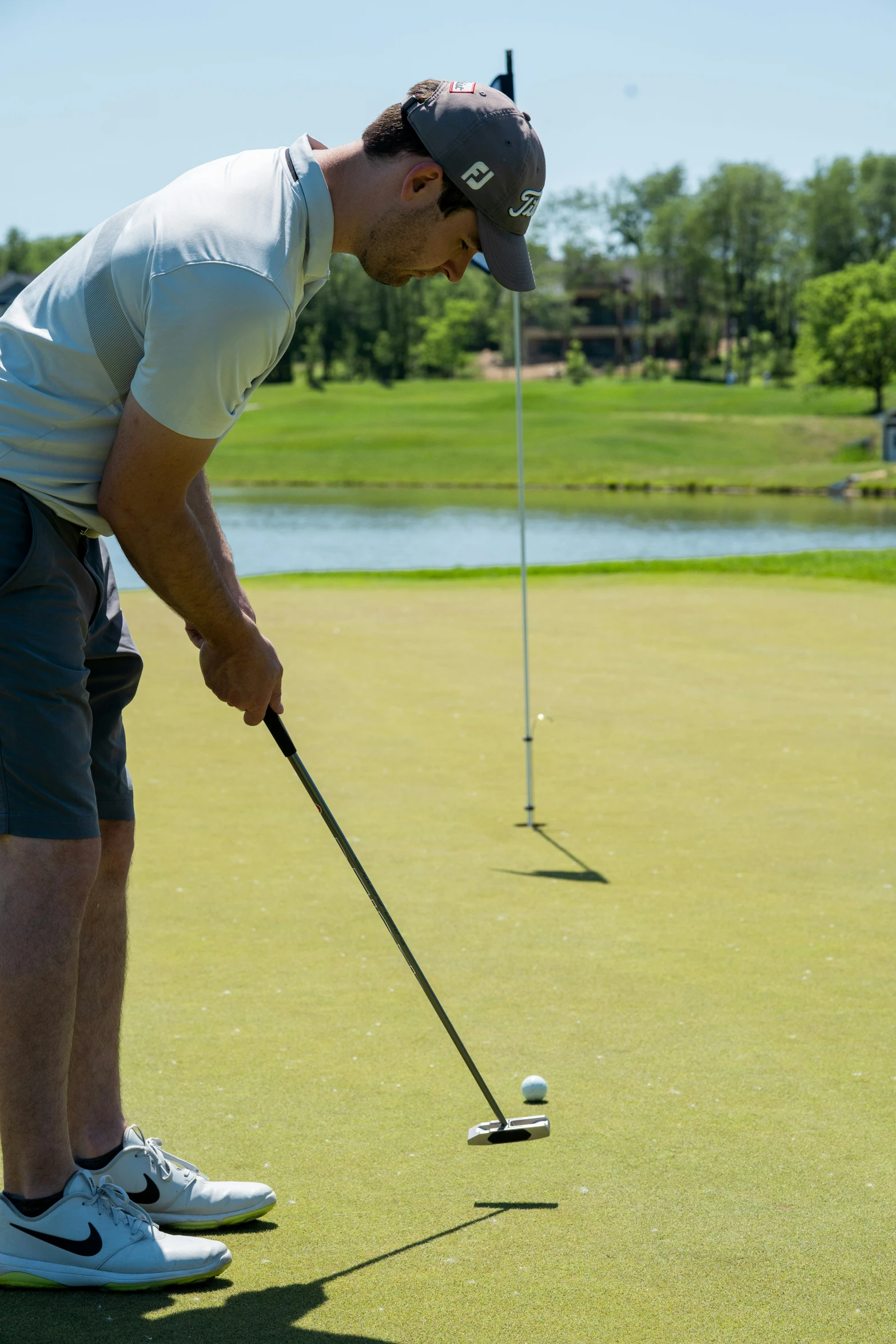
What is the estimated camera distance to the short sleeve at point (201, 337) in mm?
1827

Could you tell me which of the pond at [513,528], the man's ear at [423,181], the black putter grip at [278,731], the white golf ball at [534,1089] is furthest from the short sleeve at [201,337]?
the pond at [513,528]

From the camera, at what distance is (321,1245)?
84.2 inches

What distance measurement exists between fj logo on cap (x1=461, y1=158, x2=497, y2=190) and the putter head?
5.16 ft

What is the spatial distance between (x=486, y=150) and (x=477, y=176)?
37 mm

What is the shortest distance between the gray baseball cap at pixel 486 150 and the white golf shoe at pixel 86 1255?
1590mm

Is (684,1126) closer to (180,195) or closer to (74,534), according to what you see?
(74,534)

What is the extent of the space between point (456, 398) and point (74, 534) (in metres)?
77.4

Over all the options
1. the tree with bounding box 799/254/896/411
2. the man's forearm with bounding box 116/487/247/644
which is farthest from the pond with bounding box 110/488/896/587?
the tree with bounding box 799/254/896/411

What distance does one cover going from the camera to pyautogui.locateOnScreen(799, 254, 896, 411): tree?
6825cm

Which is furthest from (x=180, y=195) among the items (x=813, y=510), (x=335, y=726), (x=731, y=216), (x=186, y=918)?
(x=731, y=216)

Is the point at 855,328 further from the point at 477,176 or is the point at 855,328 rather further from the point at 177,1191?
the point at 177,1191

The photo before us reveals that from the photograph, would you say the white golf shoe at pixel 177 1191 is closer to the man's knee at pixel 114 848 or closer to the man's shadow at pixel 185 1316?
the man's shadow at pixel 185 1316

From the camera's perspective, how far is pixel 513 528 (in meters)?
31.0

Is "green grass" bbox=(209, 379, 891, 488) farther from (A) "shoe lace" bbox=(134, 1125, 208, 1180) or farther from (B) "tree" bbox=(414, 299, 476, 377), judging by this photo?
(A) "shoe lace" bbox=(134, 1125, 208, 1180)
